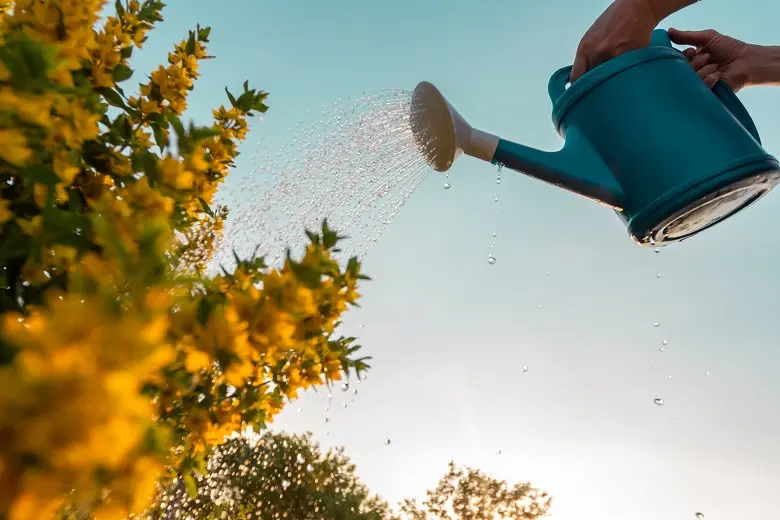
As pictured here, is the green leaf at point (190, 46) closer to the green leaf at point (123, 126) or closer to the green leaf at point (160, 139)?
the green leaf at point (123, 126)

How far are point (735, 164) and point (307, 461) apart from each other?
1057cm

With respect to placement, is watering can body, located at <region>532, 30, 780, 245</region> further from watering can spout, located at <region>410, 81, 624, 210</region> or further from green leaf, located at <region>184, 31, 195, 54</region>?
green leaf, located at <region>184, 31, 195, 54</region>

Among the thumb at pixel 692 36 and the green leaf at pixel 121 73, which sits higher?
the thumb at pixel 692 36

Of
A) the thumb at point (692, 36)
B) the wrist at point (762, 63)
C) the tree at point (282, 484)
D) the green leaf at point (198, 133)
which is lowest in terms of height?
the green leaf at point (198, 133)

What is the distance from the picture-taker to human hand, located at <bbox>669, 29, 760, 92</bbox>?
176cm

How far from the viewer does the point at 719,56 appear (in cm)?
181

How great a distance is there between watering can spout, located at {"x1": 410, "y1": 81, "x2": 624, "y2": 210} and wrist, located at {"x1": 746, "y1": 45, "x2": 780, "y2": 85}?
2.11 ft

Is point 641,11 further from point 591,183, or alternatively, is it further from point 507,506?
point 507,506

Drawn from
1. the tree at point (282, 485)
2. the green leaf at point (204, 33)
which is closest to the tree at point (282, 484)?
the tree at point (282, 485)

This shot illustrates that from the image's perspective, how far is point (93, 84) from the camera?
1439mm

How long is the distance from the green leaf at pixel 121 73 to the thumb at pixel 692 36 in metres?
1.73

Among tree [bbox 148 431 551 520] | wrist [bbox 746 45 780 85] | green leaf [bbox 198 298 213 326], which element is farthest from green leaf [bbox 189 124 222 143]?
tree [bbox 148 431 551 520]

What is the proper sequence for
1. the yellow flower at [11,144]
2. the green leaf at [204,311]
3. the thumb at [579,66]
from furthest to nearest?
the thumb at [579,66] < the green leaf at [204,311] < the yellow flower at [11,144]

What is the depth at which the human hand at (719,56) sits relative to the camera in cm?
176
